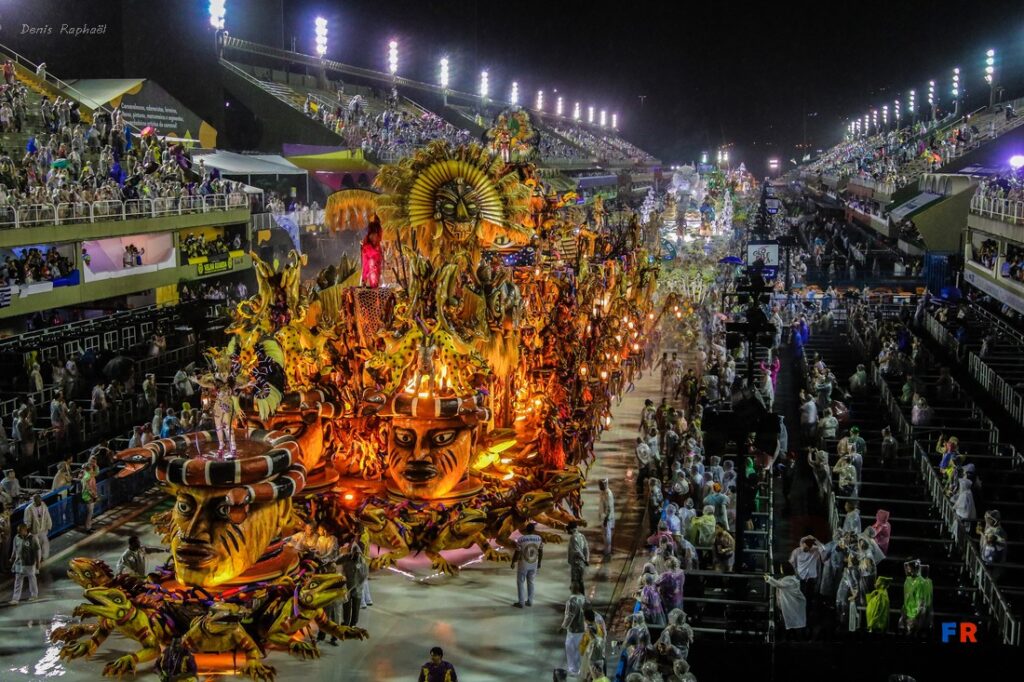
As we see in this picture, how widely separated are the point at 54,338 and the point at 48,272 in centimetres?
149

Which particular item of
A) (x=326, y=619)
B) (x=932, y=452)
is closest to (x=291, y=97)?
(x=932, y=452)

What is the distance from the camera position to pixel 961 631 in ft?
40.7

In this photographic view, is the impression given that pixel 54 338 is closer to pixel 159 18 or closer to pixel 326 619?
Answer: pixel 326 619

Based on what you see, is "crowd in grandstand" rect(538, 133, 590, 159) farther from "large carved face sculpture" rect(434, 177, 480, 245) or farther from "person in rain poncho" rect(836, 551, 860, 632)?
"person in rain poncho" rect(836, 551, 860, 632)

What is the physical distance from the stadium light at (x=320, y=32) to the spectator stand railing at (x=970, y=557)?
154ft

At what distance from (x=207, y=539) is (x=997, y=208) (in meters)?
23.9

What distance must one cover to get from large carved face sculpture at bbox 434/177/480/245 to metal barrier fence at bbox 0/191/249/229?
10.6 m

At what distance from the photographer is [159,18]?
39.7m

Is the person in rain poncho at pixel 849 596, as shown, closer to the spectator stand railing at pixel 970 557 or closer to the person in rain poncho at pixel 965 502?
the spectator stand railing at pixel 970 557

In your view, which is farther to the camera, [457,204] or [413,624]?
[457,204]

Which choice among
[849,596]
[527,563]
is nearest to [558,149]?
[527,563]

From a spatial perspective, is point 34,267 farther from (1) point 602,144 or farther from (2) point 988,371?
(1) point 602,144

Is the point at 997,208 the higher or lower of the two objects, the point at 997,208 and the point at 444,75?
the lower

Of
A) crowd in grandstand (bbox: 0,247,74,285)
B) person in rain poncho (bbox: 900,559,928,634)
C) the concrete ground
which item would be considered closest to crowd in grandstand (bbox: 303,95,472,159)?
crowd in grandstand (bbox: 0,247,74,285)
